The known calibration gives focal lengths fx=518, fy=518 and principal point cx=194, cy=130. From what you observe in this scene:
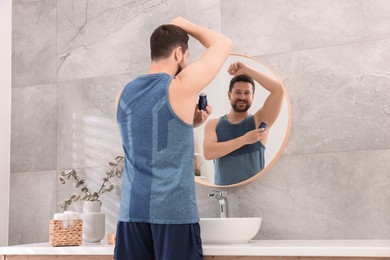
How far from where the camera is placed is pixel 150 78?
1.99m

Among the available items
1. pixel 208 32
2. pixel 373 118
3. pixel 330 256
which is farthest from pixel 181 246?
pixel 373 118

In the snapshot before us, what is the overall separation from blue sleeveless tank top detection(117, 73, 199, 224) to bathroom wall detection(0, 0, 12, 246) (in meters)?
1.45

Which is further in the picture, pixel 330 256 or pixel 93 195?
pixel 93 195

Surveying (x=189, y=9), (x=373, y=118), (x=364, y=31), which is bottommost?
(x=373, y=118)

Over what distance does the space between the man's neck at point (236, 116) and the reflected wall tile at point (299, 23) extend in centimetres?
32

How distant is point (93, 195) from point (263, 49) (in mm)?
1181

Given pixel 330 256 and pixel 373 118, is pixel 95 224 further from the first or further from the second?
pixel 373 118

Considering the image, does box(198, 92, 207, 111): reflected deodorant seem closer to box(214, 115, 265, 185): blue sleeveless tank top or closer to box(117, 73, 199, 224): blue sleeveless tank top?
box(214, 115, 265, 185): blue sleeveless tank top

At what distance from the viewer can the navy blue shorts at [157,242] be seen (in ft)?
6.11

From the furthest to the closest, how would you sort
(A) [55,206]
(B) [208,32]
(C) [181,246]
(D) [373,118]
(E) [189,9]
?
(A) [55,206] → (E) [189,9] → (D) [373,118] → (B) [208,32] → (C) [181,246]

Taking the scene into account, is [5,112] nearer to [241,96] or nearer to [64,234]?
[64,234]

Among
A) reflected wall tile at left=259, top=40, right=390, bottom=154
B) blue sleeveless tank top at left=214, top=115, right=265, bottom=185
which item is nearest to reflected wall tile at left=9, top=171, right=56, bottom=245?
blue sleeveless tank top at left=214, top=115, right=265, bottom=185

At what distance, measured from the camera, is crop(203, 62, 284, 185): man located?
8.39 ft

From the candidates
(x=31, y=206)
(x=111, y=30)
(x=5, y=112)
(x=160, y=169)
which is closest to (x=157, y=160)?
(x=160, y=169)
